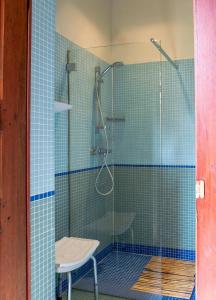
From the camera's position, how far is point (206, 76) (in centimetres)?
110

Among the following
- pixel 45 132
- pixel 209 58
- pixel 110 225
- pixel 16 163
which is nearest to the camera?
pixel 209 58

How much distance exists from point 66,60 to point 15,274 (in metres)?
1.71

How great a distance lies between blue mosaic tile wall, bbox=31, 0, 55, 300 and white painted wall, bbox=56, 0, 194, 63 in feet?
4.07

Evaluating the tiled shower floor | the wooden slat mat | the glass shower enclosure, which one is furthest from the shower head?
the wooden slat mat

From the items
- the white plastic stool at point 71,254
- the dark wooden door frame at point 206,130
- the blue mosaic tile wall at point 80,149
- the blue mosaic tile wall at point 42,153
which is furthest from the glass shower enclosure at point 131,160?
the dark wooden door frame at point 206,130

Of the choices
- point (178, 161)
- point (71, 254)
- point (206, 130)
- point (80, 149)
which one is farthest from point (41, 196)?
point (178, 161)

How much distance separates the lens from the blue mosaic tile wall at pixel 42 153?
1420 mm

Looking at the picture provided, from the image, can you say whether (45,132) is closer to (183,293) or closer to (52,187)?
(52,187)

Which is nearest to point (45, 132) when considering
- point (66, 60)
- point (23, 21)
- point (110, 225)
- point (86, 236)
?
point (23, 21)

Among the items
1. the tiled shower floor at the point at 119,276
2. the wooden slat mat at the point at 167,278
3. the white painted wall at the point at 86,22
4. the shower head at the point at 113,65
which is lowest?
the wooden slat mat at the point at 167,278

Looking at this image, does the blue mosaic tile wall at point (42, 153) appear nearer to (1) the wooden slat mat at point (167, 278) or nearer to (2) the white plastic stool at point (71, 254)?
(2) the white plastic stool at point (71, 254)

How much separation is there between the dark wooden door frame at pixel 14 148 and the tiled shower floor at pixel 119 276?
1220mm

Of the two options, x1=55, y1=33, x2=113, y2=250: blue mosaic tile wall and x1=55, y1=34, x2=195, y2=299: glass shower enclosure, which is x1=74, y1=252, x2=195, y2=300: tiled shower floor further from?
x1=55, y1=33, x2=113, y2=250: blue mosaic tile wall

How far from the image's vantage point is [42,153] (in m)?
1.48
